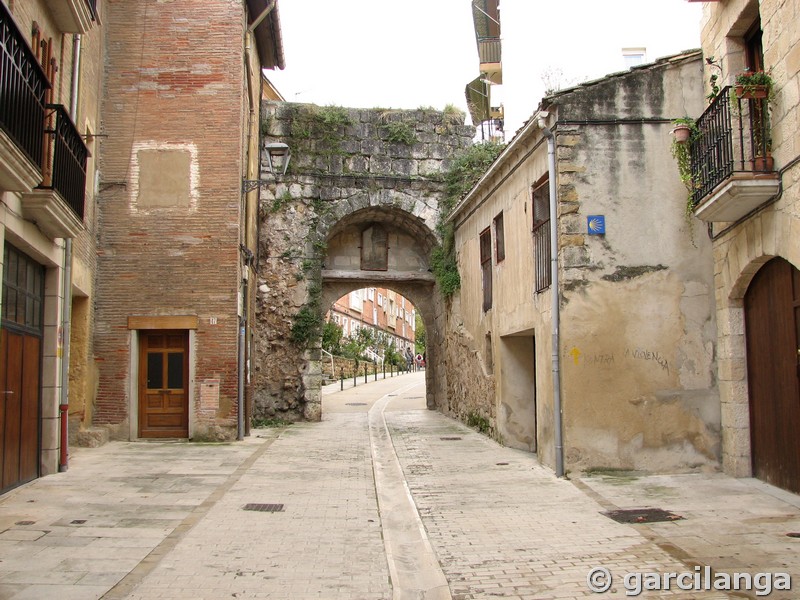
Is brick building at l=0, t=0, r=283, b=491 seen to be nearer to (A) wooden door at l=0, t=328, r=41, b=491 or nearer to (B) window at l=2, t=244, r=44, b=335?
(B) window at l=2, t=244, r=44, b=335

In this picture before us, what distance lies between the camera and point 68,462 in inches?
395

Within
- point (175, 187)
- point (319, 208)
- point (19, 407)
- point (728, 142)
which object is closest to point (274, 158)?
point (175, 187)

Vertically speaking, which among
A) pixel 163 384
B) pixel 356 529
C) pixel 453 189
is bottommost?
pixel 356 529

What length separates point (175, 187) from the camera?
13133 mm

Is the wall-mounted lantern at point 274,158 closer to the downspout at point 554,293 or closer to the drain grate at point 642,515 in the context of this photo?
the downspout at point 554,293

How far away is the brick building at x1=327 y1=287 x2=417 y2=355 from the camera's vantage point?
150 ft

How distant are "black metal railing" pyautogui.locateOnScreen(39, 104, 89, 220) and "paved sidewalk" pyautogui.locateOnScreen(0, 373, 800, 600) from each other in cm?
343

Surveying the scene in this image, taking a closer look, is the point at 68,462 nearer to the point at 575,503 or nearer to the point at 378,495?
the point at 378,495

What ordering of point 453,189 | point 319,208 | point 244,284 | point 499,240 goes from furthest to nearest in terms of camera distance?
point 453,189, point 319,208, point 244,284, point 499,240

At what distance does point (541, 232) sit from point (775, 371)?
365cm

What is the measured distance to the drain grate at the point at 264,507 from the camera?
7496 mm

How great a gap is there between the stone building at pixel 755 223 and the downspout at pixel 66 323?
7.94m

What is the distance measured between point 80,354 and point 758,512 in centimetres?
1007

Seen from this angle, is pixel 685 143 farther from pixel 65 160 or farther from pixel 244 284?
pixel 244 284
